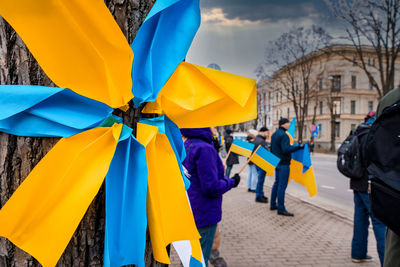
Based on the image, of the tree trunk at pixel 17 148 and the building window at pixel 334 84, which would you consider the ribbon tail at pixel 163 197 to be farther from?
the building window at pixel 334 84

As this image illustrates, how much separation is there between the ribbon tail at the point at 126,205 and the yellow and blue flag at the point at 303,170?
5.49 m

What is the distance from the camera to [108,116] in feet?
3.24

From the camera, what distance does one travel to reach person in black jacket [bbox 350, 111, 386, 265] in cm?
379

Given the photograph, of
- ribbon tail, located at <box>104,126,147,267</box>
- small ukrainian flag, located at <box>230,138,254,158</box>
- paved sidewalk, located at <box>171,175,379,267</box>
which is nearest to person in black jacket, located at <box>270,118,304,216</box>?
paved sidewalk, located at <box>171,175,379,267</box>

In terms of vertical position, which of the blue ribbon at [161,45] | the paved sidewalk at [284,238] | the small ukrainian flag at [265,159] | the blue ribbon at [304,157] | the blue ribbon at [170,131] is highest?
the blue ribbon at [161,45]

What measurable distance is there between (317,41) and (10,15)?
93.2ft

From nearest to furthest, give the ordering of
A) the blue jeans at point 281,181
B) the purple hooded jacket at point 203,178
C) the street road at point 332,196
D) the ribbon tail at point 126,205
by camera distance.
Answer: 1. the ribbon tail at point 126,205
2. the purple hooded jacket at point 203,178
3. the blue jeans at point 281,181
4. the street road at point 332,196

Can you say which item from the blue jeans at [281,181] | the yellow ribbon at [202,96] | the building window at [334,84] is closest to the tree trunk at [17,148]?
the yellow ribbon at [202,96]

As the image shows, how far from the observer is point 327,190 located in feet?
33.7

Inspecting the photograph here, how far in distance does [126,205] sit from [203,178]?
1.85 metres

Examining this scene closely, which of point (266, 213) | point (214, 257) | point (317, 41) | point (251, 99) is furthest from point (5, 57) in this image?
point (317, 41)

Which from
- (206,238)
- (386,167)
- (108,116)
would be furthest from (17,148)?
(206,238)

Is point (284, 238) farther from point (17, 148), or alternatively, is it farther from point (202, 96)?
point (17, 148)

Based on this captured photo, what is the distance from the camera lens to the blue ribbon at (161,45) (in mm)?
1002
